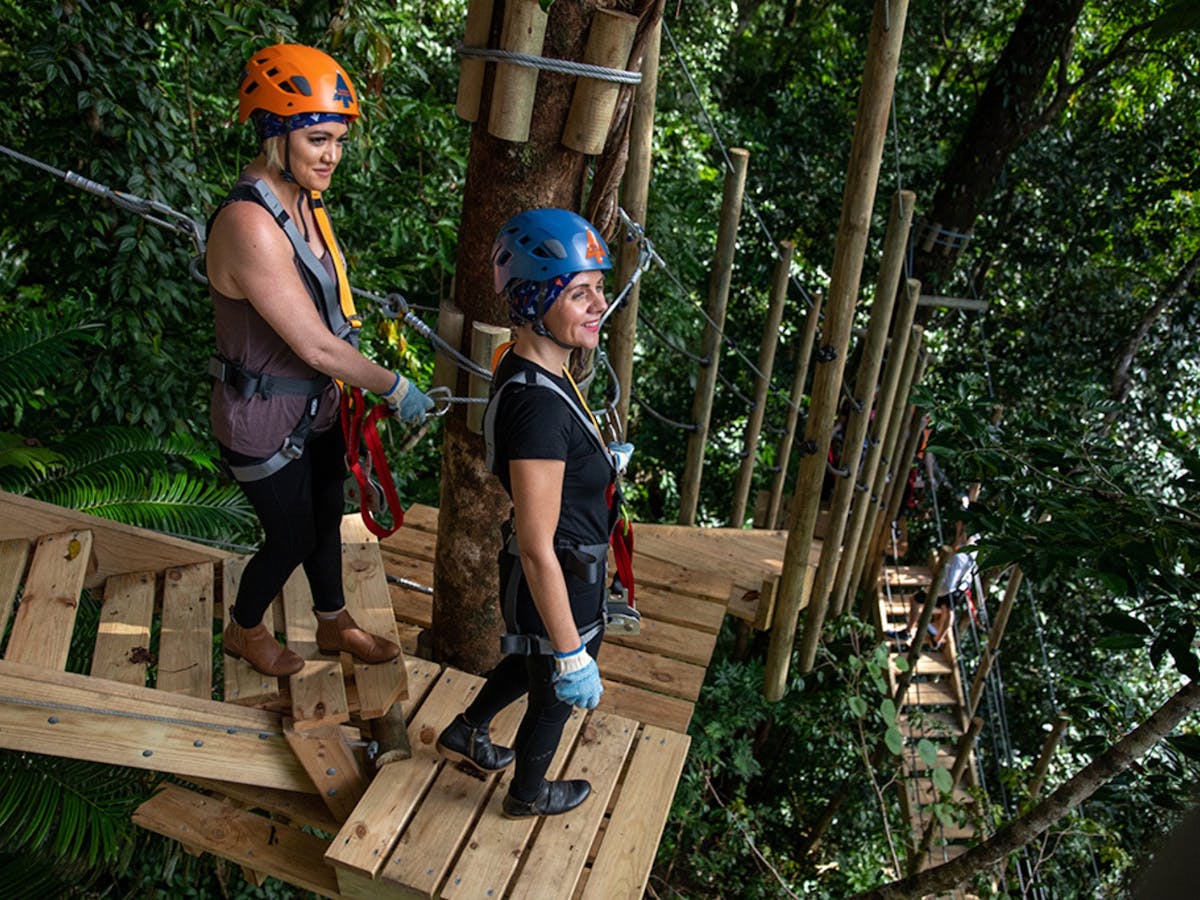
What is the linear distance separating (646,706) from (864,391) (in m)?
1.82

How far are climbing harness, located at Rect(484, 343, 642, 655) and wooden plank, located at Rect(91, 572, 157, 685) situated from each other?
3.57 feet

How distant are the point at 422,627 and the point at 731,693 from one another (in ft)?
9.79

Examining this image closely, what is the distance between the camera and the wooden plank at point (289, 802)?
2762mm

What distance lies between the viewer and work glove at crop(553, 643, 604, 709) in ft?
7.20

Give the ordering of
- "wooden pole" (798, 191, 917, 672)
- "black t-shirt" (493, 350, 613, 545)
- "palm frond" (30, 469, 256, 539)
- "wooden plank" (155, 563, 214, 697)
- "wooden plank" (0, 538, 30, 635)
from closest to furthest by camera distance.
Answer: "black t-shirt" (493, 350, 613, 545) < "wooden plank" (155, 563, 214, 697) < "wooden plank" (0, 538, 30, 635) < "palm frond" (30, 469, 256, 539) < "wooden pole" (798, 191, 917, 672)

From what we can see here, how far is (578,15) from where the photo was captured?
7.68 ft

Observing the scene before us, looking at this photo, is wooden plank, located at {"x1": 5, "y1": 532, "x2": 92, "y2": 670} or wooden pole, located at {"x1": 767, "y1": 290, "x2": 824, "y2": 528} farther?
wooden pole, located at {"x1": 767, "y1": 290, "x2": 824, "y2": 528}

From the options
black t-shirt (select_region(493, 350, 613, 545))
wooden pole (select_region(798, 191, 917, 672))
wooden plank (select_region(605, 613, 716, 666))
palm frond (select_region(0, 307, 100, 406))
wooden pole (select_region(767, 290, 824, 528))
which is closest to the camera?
black t-shirt (select_region(493, 350, 613, 545))

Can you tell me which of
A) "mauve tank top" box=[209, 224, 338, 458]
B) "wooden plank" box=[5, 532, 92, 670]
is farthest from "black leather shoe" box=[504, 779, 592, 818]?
"wooden plank" box=[5, 532, 92, 670]

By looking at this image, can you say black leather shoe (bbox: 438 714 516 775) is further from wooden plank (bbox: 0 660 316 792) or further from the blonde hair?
the blonde hair

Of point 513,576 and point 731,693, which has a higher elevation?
point 513,576

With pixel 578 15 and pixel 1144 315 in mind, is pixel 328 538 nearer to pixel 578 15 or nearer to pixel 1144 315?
pixel 578 15

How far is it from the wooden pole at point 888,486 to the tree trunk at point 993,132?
5.16 feet

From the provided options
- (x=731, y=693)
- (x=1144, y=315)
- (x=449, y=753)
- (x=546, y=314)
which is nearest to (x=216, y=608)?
(x=449, y=753)
